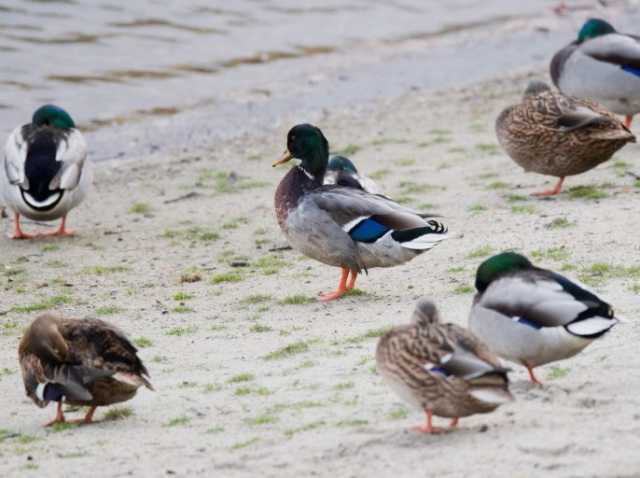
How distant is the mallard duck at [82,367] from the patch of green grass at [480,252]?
317cm

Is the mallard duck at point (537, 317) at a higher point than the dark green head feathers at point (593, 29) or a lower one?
lower

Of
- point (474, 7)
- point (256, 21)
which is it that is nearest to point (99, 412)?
point (256, 21)

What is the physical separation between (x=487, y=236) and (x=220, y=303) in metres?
1.99

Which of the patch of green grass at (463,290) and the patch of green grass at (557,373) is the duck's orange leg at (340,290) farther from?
the patch of green grass at (557,373)

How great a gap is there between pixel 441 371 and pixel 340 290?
3.15 m

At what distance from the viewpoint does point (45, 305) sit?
28.8 ft

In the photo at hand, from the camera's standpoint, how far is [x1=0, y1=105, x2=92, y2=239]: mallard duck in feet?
35.0

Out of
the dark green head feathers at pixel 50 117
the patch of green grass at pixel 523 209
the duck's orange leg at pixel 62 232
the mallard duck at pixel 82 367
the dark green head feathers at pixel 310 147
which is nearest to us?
the mallard duck at pixel 82 367

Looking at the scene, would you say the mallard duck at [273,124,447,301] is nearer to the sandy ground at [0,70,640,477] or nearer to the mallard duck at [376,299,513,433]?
the sandy ground at [0,70,640,477]

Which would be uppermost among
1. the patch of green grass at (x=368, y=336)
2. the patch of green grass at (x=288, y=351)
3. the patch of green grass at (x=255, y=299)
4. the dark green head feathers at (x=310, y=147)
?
the dark green head feathers at (x=310, y=147)

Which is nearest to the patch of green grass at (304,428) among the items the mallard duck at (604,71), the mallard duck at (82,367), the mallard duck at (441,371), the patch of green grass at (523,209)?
the mallard duck at (441,371)

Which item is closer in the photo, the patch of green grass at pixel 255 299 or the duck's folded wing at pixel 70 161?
the patch of green grass at pixel 255 299

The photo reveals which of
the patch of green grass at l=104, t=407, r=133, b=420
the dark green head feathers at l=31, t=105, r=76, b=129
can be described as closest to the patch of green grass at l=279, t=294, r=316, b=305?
the patch of green grass at l=104, t=407, r=133, b=420

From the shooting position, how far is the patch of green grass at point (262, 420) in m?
6.12
